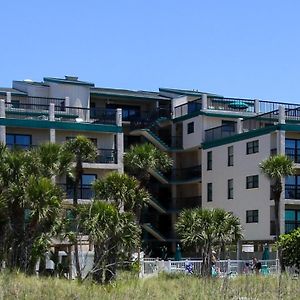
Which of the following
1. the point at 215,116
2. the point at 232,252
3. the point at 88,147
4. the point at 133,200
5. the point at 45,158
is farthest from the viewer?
the point at 215,116

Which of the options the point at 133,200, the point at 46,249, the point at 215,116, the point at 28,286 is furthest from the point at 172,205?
the point at 28,286

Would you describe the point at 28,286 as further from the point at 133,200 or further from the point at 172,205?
the point at 172,205

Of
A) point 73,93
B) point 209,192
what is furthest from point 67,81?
point 209,192

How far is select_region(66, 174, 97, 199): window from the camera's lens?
55.6 metres

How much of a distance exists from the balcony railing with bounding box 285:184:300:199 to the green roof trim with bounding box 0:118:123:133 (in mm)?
13379

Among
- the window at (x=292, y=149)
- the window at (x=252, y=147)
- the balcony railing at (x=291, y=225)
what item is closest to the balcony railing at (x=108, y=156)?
the window at (x=252, y=147)

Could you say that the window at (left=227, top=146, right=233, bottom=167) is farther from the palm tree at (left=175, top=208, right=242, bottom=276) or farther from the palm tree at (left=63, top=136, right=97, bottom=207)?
the palm tree at (left=175, top=208, right=242, bottom=276)

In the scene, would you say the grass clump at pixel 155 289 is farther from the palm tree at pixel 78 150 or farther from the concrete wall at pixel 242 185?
the concrete wall at pixel 242 185

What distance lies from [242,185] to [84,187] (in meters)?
11.6

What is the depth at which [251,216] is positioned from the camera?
56.0 meters

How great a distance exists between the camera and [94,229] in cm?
3306

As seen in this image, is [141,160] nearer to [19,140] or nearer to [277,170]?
[277,170]

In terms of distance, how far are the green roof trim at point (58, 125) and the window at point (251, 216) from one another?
1150 cm

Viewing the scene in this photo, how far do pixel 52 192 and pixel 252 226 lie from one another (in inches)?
849
